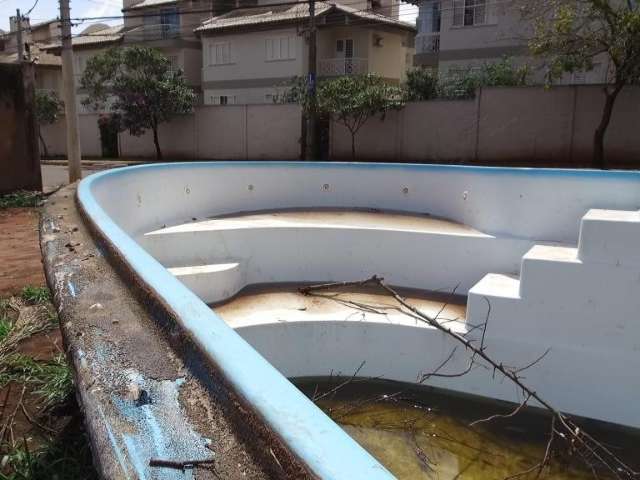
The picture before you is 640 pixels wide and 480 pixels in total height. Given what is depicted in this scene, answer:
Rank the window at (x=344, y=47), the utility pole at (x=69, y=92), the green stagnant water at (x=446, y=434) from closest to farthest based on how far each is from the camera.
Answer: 1. the green stagnant water at (x=446, y=434)
2. the utility pole at (x=69, y=92)
3. the window at (x=344, y=47)

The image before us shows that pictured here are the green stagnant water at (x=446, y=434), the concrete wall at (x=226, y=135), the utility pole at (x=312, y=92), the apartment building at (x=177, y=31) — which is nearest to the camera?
the green stagnant water at (x=446, y=434)

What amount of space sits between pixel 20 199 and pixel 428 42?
18.8 m

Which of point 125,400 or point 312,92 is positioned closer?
point 125,400

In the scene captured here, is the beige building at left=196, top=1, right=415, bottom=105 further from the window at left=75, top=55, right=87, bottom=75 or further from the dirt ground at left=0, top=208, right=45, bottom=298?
the dirt ground at left=0, top=208, right=45, bottom=298

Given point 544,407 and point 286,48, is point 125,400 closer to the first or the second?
point 544,407

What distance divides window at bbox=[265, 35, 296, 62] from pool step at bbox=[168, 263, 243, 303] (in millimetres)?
21141

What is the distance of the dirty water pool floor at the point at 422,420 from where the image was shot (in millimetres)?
5973

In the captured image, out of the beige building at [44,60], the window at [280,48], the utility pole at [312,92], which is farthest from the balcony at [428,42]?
the beige building at [44,60]

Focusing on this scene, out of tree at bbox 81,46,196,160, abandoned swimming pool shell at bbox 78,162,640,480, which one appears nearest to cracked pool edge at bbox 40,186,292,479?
abandoned swimming pool shell at bbox 78,162,640,480

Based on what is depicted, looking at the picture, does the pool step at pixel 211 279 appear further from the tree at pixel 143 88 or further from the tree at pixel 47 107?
the tree at pixel 47 107

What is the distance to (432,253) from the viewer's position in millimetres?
9031

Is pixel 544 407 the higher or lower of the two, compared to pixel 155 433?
lower

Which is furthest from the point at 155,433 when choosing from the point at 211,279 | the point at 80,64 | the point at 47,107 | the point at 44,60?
the point at 44,60

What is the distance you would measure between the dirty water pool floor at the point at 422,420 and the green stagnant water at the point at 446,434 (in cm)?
1
